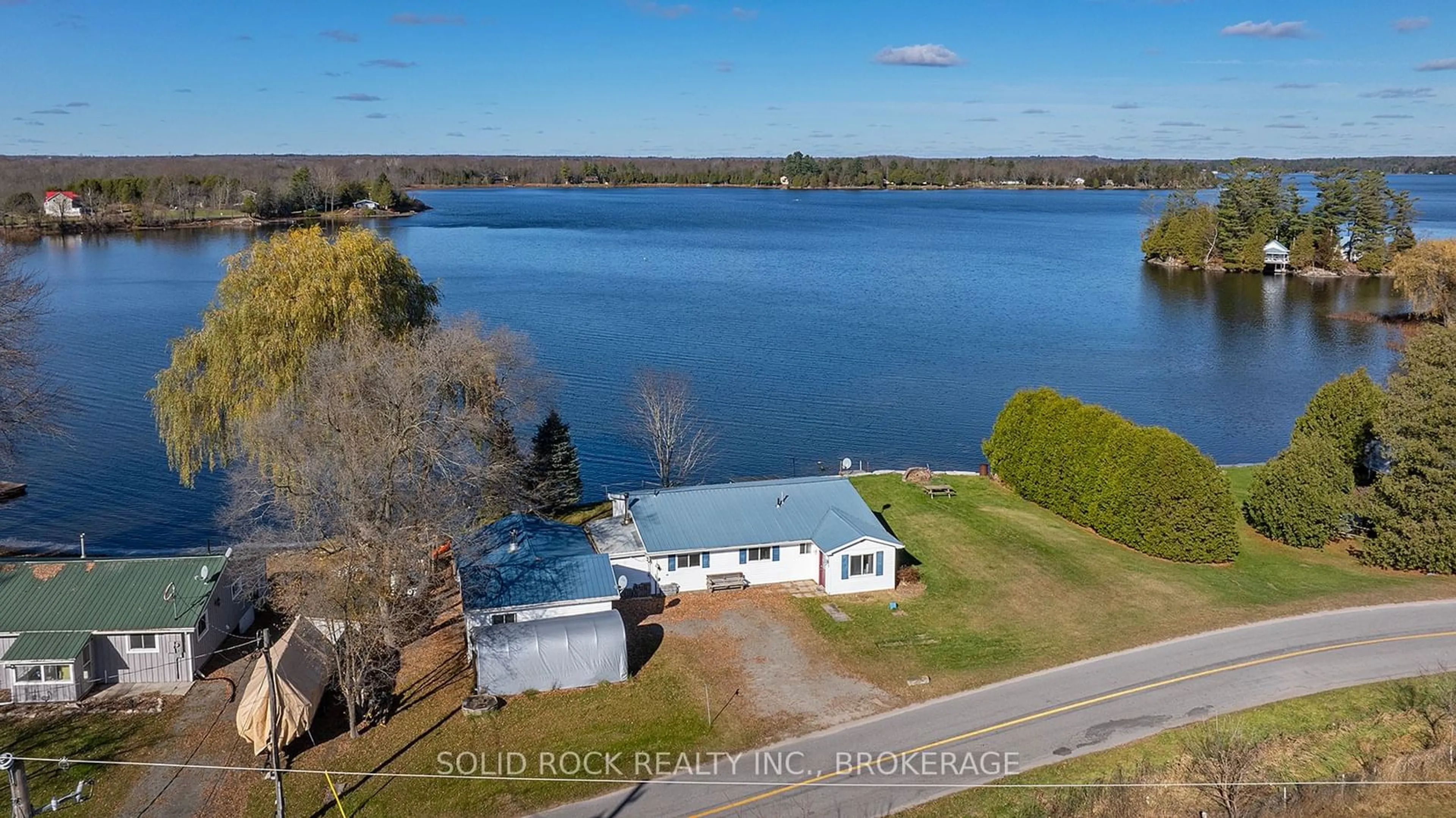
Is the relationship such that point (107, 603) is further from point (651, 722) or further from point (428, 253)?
point (428, 253)

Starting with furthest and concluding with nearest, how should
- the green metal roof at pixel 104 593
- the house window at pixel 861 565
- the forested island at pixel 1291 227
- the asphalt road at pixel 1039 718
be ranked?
the forested island at pixel 1291 227
the house window at pixel 861 565
the green metal roof at pixel 104 593
the asphalt road at pixel 1039 718

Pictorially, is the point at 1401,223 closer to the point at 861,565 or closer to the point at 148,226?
the point at 861,565

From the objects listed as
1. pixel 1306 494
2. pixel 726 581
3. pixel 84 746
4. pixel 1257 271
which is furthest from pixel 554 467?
pixel 1257 271

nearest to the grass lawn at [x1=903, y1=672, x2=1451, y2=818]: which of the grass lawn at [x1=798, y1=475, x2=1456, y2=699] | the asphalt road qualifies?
the asphalt road

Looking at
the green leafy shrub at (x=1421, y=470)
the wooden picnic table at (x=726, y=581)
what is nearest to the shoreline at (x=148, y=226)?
the wooden picnic table at (x=726, y=581)

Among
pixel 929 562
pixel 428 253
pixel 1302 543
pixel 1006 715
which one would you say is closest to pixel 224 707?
pixel 1006 715

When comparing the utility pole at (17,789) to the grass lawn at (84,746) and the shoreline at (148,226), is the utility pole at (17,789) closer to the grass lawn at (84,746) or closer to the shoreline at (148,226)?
the grass lawn at (84,746)
